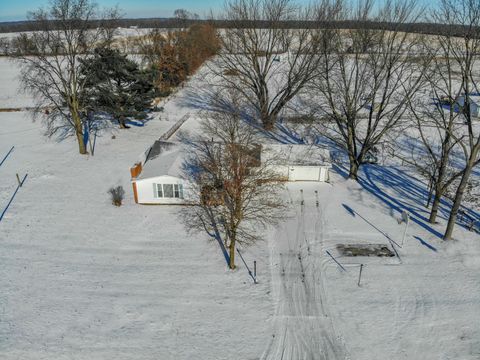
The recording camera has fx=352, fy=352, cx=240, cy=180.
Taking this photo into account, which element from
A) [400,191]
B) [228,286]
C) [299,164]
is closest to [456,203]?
[400,191]

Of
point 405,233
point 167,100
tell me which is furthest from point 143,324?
point 167,100

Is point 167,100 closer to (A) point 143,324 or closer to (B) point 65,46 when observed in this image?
(B) point 65,46

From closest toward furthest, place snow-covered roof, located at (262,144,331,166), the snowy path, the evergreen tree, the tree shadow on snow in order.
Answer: the snowy path < the tree shadow on snow < snow-covered roof, located at (262,144,331,166) < the evergreen tree

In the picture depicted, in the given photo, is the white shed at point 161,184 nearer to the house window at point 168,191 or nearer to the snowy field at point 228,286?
the house window at point 168,191

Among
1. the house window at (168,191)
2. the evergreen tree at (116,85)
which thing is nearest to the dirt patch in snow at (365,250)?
the house window at (168,191)

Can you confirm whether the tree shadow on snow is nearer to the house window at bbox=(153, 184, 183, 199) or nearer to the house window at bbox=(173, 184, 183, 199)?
the house window at bbox=(173, 184, 183, 199)

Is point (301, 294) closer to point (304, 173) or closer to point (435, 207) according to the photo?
point (435, 207)

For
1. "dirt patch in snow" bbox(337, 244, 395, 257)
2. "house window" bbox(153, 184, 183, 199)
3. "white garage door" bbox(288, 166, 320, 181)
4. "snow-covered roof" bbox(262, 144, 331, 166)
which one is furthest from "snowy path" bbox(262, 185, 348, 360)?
"house window" bbox(153, 184, 183, 199)
